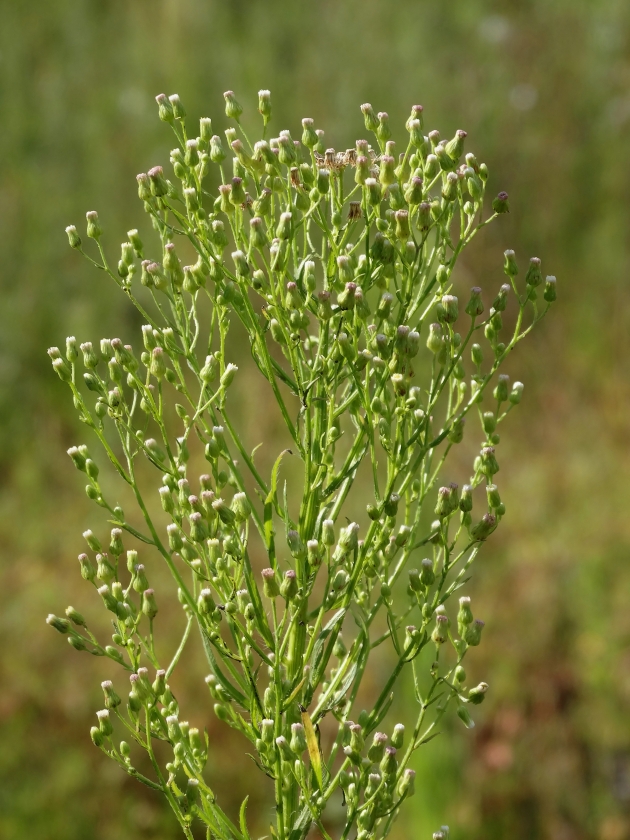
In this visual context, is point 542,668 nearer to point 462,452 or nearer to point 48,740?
point 462,452

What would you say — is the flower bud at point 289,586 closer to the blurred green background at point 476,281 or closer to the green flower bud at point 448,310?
the green flower bud at point 448,310

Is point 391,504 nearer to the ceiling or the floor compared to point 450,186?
nearer to the floor

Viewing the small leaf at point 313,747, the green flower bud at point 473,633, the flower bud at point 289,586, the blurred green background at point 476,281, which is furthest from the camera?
the blurred green background at point 476,281

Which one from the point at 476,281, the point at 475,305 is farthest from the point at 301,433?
the point at 476,281

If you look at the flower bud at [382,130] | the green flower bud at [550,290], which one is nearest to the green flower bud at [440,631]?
the green flower bud at [550,290]

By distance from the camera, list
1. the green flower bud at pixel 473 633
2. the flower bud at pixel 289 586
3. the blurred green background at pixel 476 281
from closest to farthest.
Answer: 1. the flower bud at pixel 289 586
2. the green flower bud at pixel 473 633
3. the blurred green background at pixel 476 281

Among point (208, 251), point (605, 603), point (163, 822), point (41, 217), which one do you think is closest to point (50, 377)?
point (41, 217)

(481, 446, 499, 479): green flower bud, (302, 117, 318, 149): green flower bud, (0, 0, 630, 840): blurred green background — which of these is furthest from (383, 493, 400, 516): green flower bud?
(0, 0, 630, 840): blurred green background

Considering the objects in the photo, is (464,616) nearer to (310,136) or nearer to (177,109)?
(310,136)

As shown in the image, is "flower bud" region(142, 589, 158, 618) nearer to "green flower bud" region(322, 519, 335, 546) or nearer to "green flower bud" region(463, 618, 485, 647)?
"green flower bud" region(322, 519, 335, 546)
